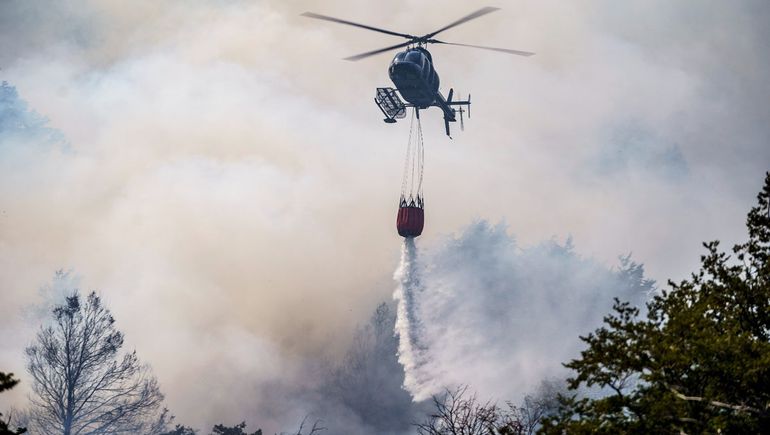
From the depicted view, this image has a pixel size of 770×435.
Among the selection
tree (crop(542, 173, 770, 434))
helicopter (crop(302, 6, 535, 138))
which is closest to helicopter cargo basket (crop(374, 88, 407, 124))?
helicopter (crop(302, 6, 535, 138))

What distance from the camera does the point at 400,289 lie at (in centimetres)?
9881

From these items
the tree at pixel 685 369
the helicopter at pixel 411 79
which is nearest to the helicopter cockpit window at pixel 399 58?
the helicopter at pixel 411 79

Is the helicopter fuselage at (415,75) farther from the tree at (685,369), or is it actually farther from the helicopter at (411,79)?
the tree at (685,369)

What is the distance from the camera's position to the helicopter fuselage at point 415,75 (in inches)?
2707

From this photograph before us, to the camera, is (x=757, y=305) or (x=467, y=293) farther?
(x=467, y=293)

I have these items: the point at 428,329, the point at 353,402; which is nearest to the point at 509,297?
the point at 428,329

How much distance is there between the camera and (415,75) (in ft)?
226

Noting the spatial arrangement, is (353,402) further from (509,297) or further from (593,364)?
(593,364)

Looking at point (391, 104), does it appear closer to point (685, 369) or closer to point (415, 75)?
point (415, 75)

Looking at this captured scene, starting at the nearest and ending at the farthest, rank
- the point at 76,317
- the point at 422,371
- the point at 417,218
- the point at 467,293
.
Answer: the point at 76,317
the point at 417,218
the point at 422,371
the point at 467,293

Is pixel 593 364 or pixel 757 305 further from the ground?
pixel 757 305

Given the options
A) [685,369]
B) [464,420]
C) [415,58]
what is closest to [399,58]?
[415,58]

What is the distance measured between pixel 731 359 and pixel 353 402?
97.5 metres

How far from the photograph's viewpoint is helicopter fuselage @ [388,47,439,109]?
6875 centimetres
